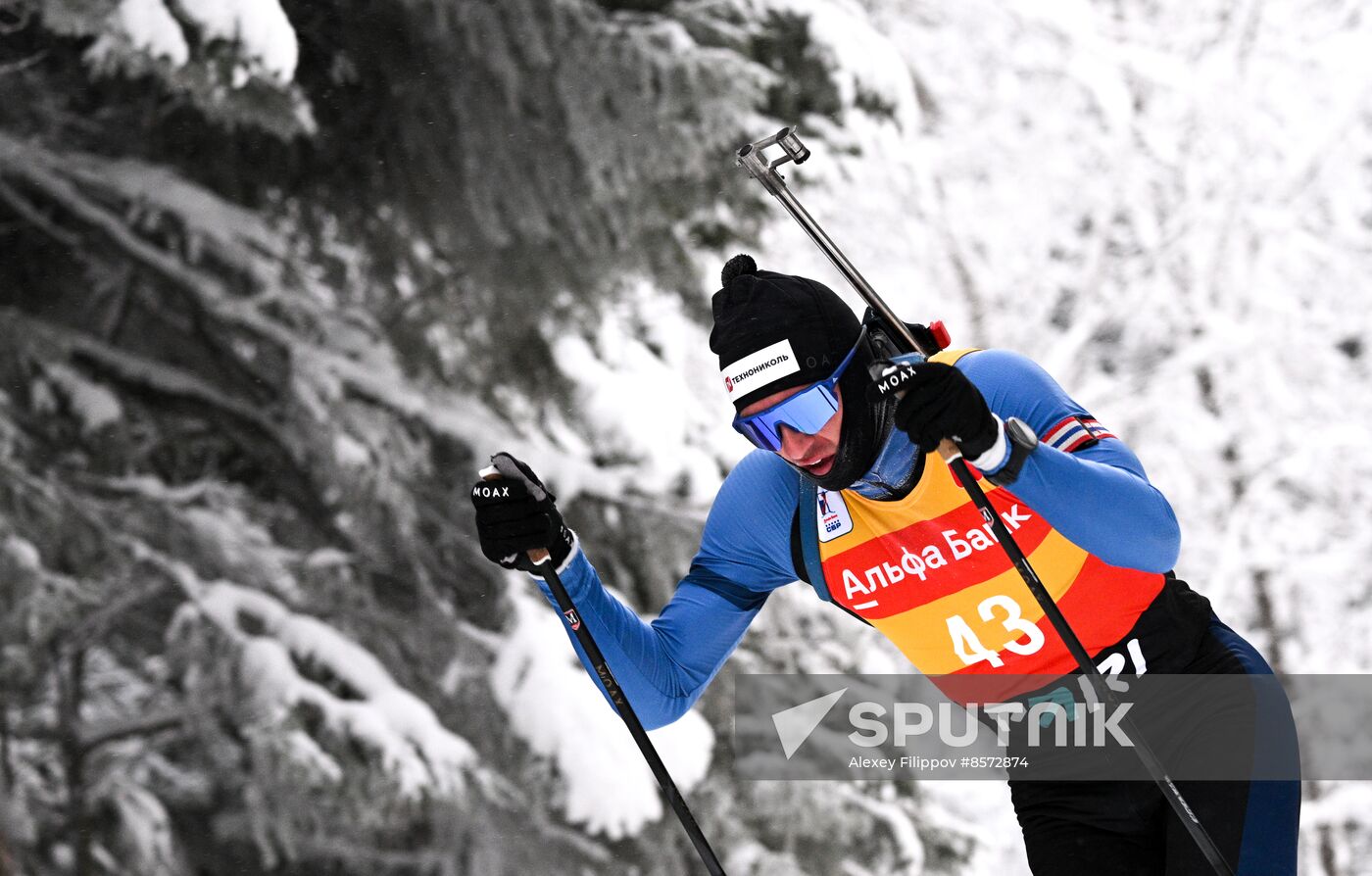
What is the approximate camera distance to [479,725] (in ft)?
19.7

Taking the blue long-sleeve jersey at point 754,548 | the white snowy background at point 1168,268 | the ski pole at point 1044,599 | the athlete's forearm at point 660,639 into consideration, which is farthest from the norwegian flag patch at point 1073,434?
the white snowy background at point 1168,268

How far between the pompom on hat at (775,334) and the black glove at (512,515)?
372mm

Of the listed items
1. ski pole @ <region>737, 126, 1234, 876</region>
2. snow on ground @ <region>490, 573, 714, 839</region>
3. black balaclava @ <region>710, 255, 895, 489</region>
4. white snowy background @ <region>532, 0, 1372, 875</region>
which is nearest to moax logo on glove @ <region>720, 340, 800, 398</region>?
black balaclava @ <region>710, 255, 895, 489</region>

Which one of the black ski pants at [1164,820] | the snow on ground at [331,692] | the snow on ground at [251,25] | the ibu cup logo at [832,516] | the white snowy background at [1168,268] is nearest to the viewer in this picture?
the black ski pants at [1164,820]

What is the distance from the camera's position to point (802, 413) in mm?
2262

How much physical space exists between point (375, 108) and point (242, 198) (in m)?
0.84

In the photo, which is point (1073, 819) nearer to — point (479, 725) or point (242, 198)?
point (479, 725)

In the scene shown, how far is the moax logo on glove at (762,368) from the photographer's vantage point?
2.27 m

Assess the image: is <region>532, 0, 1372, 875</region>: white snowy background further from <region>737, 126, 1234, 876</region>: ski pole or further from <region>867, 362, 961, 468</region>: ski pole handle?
<region>867, 362, 961, 468</region>: ski pole handle

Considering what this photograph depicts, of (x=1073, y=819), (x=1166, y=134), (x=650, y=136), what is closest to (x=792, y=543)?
(x=1073, y=819)

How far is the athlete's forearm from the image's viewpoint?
98.9 inches

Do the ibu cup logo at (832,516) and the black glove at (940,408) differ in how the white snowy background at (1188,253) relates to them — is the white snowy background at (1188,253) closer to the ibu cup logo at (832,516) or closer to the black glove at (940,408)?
the ibu cup logo at (832,516)

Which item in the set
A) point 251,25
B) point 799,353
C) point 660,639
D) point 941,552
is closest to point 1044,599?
point 941,552

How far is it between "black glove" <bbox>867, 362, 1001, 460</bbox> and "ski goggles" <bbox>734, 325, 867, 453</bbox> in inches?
7.6
